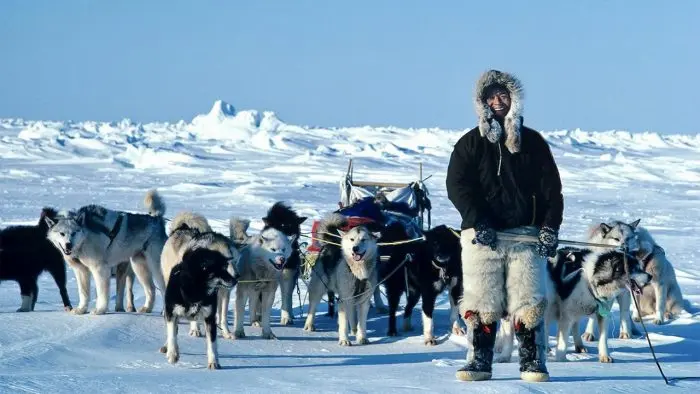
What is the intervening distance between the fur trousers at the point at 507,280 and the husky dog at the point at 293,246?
115 inches

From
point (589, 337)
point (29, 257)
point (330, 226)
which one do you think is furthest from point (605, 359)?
point (29, 257)

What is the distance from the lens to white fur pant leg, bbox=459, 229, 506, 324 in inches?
180

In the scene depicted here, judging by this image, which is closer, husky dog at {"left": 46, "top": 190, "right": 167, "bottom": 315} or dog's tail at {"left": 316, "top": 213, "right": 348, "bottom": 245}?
husky dog at {"left": 46, "top": 190, "right": 167, "bottom": 315}

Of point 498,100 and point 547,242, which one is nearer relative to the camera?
point 547,242

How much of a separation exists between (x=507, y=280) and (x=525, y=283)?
0.30 ft

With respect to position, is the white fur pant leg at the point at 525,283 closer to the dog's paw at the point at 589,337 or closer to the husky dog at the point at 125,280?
the dog's paw at the point at 589,337

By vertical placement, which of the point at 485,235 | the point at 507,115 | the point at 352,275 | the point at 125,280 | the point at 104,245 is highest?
the point at 507,115

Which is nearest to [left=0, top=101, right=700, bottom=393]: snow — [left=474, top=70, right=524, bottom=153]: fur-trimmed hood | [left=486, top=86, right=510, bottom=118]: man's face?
[left=474, top=70, right=524, bottom=153]: fur-trimmed hood

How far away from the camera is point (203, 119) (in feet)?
321

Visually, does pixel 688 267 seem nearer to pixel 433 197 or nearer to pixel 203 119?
pixel 433 197

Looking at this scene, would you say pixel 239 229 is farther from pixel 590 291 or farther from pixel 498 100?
pixel 498 100

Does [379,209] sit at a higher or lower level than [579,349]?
higher

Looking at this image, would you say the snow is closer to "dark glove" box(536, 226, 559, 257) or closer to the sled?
"dark glove" box(536, 226, 559, 257)

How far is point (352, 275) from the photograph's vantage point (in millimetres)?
7121
